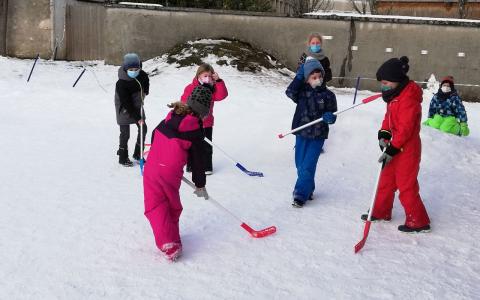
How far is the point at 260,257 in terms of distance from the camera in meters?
3.64

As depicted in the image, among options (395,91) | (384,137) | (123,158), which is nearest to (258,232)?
(384,137)

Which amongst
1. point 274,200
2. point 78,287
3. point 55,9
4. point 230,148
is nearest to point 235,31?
point 55,9

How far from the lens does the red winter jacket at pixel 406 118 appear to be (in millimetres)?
3973

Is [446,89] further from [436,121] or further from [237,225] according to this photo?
[237,225]

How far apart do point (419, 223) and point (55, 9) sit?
14.9 metres

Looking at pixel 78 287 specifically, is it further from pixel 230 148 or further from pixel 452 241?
pixel 230 148

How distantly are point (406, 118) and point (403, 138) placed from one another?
17cm

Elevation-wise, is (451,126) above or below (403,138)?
below

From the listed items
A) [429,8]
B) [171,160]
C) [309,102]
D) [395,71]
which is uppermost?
[429,8]

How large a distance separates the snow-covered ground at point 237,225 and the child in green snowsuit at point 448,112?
1.02 ft

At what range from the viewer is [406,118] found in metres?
3.97

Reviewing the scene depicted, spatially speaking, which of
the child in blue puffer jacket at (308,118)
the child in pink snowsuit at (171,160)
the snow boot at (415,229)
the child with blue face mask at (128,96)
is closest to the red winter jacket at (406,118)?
the snow boot at (415,229)

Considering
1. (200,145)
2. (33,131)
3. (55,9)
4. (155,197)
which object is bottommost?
(33,131)

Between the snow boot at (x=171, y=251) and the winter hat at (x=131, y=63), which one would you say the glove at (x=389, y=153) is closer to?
the snow boot at (x=171, y=251)
